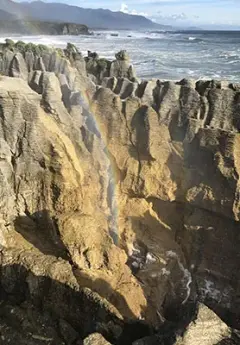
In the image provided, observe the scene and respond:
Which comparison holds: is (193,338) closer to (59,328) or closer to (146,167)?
(59,328)

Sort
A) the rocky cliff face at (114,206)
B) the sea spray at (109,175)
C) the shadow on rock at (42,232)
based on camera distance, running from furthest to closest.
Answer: the sea spray at (109,175)
the shadow on rock at (42,232)
the rocky cliff face at (114,206)

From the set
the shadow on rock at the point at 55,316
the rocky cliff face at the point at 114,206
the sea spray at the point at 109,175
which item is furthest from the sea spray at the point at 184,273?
the shadow on rock at the point at 55,316

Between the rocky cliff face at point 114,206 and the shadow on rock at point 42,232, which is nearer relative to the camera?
the rocky cliff face at point 114,206

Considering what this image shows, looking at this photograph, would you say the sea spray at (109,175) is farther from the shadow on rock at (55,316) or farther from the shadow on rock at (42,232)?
the shadow on rock at (55,316)

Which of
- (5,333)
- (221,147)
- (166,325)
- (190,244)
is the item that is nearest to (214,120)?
(221,147)

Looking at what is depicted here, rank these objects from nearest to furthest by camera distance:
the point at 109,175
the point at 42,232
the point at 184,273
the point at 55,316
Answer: the point at 55,316 → the point at 42,232 → the point at 184,273 → the point at 109,175

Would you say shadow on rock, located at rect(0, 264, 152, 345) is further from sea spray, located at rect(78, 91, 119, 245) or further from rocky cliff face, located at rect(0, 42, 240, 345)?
sea spray, located at rect(78, 91, 119, 245)

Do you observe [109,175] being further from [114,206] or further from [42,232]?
[42,232]

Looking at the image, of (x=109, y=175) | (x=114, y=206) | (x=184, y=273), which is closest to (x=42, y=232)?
(x=114, y=206)
